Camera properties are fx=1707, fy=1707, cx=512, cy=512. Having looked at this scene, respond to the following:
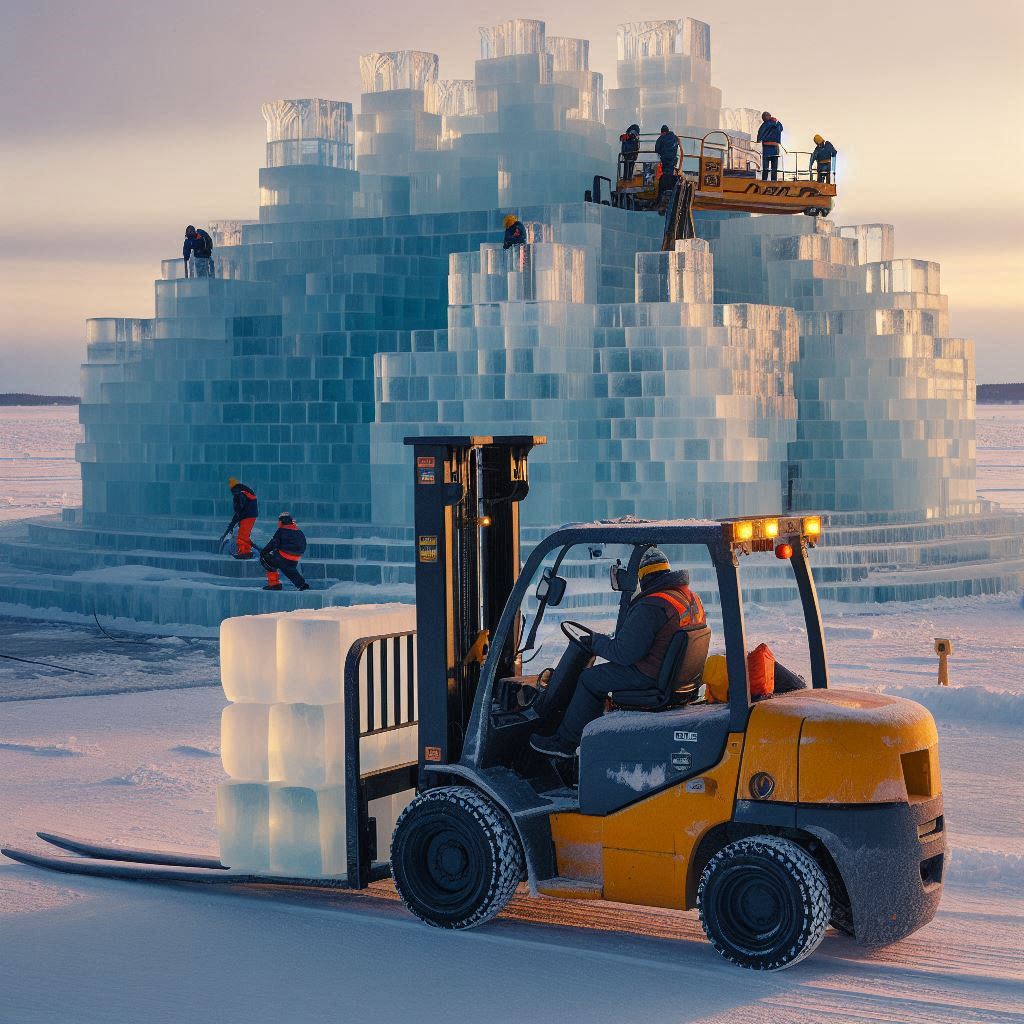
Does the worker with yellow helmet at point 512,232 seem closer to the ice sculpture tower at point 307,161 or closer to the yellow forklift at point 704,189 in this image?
the yellow forklift at point 704,189

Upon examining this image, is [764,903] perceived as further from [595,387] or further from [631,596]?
[595,387]

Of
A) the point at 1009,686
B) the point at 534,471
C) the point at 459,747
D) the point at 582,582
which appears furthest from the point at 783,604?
the point at 459,747

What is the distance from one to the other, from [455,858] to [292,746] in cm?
107

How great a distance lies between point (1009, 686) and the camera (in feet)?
52.5

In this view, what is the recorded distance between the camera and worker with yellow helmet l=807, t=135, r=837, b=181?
28.8 metres

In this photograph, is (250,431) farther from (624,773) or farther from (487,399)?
(624,773)

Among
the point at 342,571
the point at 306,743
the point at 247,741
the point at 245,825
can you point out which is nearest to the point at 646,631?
the point at 306,743

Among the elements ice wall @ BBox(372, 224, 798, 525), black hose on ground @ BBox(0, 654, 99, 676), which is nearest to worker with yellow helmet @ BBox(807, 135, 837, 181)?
ice wall @ BBox(372, 224, 798, 525)

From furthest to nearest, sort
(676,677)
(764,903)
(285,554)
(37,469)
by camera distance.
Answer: (37,469) < (285,554) < (676,677) < (764,903)

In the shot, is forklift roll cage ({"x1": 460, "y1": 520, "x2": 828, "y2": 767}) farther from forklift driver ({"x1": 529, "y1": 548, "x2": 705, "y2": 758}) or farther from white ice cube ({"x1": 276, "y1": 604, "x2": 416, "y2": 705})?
white ice cube ({"x1": 276, "y1": 604, "x2": 416, "y2": 705})

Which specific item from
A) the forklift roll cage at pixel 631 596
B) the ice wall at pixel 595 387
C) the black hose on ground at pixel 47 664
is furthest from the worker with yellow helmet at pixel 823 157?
the forklift roll cage at pixel 631 596

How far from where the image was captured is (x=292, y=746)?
8.23 metres

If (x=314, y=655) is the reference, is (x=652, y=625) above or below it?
above

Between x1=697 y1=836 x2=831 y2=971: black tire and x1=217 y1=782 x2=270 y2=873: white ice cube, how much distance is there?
229 cm
